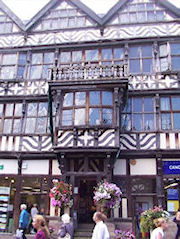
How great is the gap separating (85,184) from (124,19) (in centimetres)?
1021

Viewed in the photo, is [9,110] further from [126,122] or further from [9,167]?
[126,122]

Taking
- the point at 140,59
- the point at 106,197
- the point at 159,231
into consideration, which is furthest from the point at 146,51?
the point at 159,231

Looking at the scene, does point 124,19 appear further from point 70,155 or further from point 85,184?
point 85,184

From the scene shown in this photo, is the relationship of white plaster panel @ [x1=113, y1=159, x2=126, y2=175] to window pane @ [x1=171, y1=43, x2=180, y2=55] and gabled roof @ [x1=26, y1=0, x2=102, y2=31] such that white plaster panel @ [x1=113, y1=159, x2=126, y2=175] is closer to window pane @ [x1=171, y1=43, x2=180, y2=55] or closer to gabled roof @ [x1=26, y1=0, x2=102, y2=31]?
window pane @ [x1=171, y1=43, x2=180, y2=55]

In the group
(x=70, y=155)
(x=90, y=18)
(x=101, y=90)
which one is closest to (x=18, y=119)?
(x=70, y=155)

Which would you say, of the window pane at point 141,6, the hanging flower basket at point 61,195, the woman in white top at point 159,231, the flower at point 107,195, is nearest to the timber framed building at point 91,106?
the window pane at point 141,6

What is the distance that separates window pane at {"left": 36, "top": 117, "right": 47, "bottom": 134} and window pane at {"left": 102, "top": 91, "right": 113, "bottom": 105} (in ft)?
11.7

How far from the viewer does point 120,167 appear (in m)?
14.2

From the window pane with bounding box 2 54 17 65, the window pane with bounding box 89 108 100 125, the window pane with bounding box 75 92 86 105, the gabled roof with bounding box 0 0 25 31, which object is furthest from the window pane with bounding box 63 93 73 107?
the gabled roof with bounding box 0 0 25 31

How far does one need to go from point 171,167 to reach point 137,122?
2822 millimetres

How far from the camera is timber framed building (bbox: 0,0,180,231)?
13.7 meters

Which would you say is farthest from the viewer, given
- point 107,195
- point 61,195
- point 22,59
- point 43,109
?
point 22,59

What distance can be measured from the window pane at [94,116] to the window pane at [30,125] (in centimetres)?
348

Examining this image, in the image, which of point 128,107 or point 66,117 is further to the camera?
point 128,107
